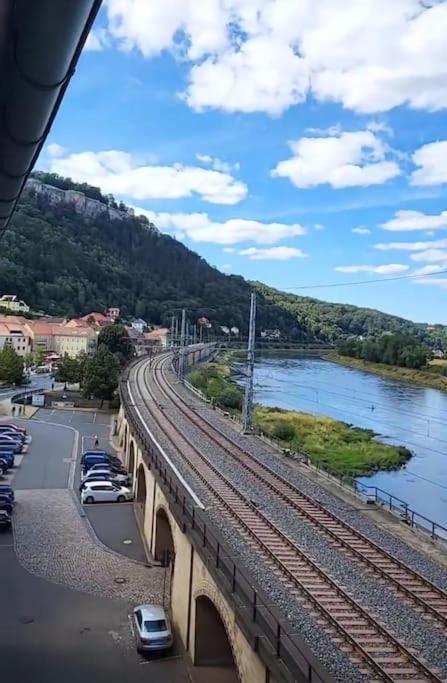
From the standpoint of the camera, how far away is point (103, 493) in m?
22.0

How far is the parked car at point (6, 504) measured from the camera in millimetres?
19656

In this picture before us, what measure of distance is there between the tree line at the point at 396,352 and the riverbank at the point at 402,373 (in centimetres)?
76

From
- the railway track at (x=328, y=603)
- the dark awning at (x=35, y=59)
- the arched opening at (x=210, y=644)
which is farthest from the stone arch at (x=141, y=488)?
the dark awning at (x=35, y=59)

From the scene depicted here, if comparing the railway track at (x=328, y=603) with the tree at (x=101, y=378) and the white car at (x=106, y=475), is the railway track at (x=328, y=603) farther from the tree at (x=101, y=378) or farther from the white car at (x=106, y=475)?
the tree at (x=101, y=378)

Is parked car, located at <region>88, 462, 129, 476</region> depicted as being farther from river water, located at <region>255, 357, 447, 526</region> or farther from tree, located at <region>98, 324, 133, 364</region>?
tree, located at <region>98, 324, 133, 364</region>

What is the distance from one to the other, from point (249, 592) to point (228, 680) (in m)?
3.12

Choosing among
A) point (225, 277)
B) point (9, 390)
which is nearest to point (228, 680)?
point (9, 390)

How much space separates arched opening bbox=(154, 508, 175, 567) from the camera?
16739 millimetres

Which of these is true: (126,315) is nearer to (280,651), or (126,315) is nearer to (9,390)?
(9,390)

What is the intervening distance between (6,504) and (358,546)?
40.2ft

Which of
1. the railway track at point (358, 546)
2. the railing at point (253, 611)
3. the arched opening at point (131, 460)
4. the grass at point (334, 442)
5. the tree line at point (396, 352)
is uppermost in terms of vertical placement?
the tree line at point (396, 352)

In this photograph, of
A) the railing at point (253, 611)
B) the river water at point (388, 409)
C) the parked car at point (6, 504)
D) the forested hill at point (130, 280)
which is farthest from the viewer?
the forested hill at point (130, 280)

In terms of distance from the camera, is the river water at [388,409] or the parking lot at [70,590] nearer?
the parking lot at [70,590]

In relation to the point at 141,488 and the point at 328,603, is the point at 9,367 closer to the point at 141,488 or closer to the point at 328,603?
the point at 141,488
